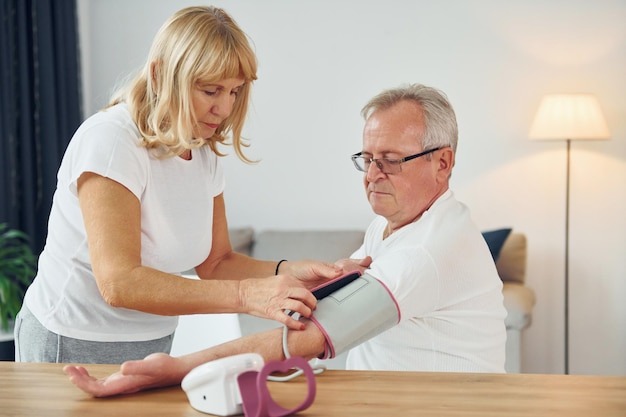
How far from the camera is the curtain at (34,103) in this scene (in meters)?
4.18

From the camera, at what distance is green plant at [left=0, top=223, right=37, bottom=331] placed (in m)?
3.61

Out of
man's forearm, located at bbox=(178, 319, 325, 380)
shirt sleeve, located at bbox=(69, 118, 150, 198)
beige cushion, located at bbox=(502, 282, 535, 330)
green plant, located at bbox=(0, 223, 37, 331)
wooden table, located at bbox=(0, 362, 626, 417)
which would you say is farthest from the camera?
beige cushion, located at bbox=(502, 282, 535, 330)

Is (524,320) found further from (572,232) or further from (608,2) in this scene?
(608,2)

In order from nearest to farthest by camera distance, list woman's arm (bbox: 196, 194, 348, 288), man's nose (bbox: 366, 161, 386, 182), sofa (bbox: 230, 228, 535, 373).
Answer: man's nose (bbox: 366, 161, 386, 182), woman's arm (bbox: 196, 194, 348, 288), sofa (bbox: 230, 228, 535, 373)

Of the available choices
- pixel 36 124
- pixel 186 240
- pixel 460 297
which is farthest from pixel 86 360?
pixel 36 124

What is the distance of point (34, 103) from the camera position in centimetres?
441

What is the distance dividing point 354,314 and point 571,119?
118 inches

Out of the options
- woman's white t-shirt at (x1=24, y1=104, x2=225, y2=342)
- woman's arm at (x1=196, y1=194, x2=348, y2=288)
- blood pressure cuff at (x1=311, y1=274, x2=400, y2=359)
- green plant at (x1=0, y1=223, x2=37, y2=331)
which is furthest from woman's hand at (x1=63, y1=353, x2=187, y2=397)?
green plant at (x1=0, y1=223, x2=37, y2=331)

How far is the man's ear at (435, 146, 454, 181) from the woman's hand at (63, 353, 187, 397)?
796 mm

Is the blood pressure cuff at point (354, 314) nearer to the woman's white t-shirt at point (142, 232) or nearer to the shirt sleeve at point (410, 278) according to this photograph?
the shirt sleeve at point (410, 278)

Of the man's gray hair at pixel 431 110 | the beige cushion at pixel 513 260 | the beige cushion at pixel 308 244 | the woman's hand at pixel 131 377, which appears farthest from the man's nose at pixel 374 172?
the beige cushion at pixel 513 260

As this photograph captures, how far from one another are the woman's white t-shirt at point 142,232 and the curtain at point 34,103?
251 centimetres

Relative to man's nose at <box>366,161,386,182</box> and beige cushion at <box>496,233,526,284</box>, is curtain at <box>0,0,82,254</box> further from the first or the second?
man's nose at <box>366,161,386,182</box>

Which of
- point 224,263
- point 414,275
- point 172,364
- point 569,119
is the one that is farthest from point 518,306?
point 172,364
